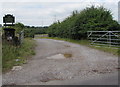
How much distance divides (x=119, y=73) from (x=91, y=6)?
1529 centimetres

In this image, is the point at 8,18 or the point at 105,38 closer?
the point at 105,38

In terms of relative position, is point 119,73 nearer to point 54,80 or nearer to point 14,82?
point 54,80

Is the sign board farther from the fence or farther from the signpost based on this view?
the fence

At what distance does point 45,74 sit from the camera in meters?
6.15

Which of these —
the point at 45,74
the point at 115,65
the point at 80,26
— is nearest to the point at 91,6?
the point at 80,26

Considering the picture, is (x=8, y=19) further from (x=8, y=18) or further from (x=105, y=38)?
(x=105, y=38)

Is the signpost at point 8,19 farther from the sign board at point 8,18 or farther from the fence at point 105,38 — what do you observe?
the fence at point 105,38

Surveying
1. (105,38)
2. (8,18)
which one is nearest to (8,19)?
(8,18)

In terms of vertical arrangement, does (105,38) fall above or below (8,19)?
below

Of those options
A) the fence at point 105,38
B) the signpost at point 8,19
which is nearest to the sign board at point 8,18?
the signpost at point 8,19

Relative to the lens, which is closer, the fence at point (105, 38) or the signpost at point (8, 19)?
the fence at point (105, 38)

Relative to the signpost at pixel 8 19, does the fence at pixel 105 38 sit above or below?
below

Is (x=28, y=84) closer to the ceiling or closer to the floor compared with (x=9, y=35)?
closer to the floor

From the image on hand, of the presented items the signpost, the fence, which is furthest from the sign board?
the fence
